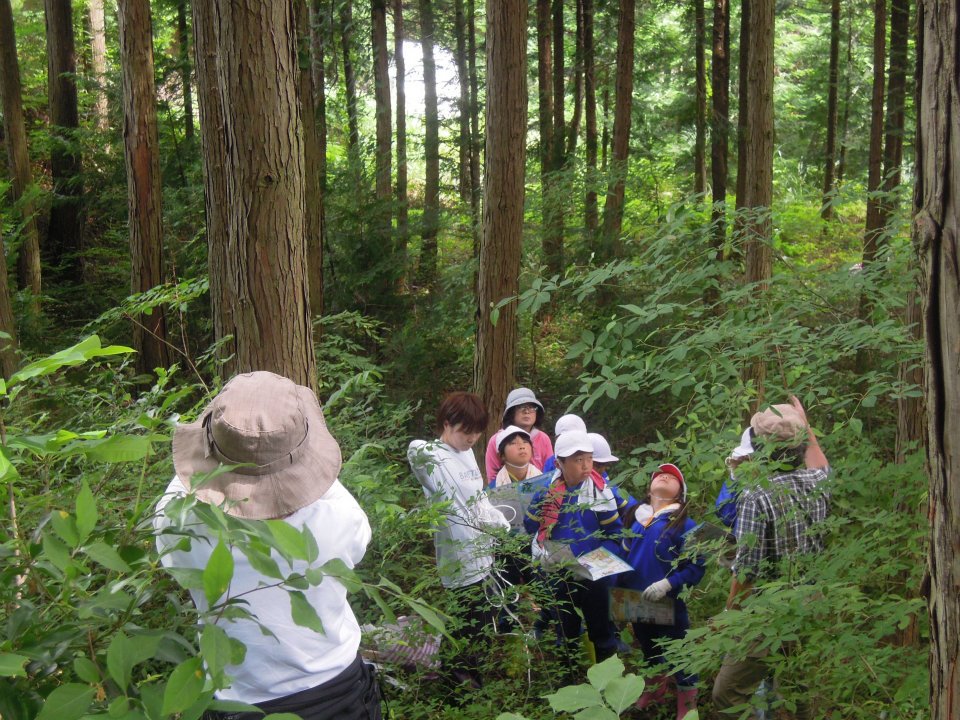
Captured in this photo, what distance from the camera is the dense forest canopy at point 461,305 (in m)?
1.53

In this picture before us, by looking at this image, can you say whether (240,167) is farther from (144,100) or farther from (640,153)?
(640,153)

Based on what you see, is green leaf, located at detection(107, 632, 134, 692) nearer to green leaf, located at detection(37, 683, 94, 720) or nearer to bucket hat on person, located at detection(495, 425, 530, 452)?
green leaf, located at detection(37, 683, 94, 720)

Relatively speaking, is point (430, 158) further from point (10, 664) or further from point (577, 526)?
point (10, 664)

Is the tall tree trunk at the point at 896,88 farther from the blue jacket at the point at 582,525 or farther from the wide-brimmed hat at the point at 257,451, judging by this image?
the wide-brimmed hat at the point at 257,451

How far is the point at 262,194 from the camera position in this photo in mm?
3707

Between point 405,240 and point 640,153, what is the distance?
509 cm

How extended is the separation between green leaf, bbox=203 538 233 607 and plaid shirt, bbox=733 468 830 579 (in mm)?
2842

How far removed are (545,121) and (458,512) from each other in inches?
459

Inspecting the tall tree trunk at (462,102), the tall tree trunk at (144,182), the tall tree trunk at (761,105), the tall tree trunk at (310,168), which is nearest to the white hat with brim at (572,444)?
the tall tree trunk at (761,105)

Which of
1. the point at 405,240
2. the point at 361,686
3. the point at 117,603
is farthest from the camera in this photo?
the point at 405,240

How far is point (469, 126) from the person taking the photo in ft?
60.3

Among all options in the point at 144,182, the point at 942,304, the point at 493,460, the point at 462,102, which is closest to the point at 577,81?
the point at 462,102

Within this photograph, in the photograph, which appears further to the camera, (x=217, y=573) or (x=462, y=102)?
(x=462, y=102)

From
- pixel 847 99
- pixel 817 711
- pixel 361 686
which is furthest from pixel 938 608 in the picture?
pixel 847 99
